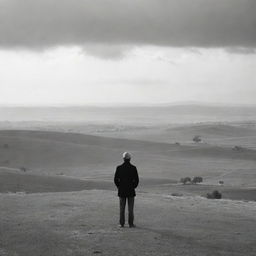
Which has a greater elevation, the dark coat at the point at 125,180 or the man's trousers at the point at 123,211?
the dark coat at the point at 125,180

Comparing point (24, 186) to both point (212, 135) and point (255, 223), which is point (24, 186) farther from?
point (212, 135)

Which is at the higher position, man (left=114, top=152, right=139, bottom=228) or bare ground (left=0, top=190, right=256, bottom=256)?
man (left=114, top=152, right=139, bottom=228)

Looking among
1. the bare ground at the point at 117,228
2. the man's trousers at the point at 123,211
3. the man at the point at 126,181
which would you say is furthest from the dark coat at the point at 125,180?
the bare ground at the point at 117,228

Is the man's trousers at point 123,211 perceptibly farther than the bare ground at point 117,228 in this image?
Yes

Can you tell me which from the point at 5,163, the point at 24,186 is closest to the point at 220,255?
the point at 24,186

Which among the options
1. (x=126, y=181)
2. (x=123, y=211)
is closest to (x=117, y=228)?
(x=123, y=211)

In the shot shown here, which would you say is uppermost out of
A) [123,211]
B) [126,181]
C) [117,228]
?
[126,181]

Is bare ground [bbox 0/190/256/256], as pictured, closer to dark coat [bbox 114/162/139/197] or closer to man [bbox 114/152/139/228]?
man [bbox 114/152/139/228]

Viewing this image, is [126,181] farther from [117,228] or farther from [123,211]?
[117,228]

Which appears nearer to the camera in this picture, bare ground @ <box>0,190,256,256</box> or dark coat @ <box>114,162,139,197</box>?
bare ground @ <box>0,190,256,256</box>

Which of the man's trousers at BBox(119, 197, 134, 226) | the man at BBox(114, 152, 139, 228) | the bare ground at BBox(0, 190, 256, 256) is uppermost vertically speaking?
the man at BBox(114, 152, 139, 228)

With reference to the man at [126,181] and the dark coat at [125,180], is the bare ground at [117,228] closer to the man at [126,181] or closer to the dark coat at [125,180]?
the man at [126,181]

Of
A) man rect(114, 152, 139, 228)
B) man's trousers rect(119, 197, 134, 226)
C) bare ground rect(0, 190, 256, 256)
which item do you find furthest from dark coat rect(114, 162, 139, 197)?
bare ground rect(0, 190, 256, 256)

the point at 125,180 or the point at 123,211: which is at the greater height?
the point at 125,180
